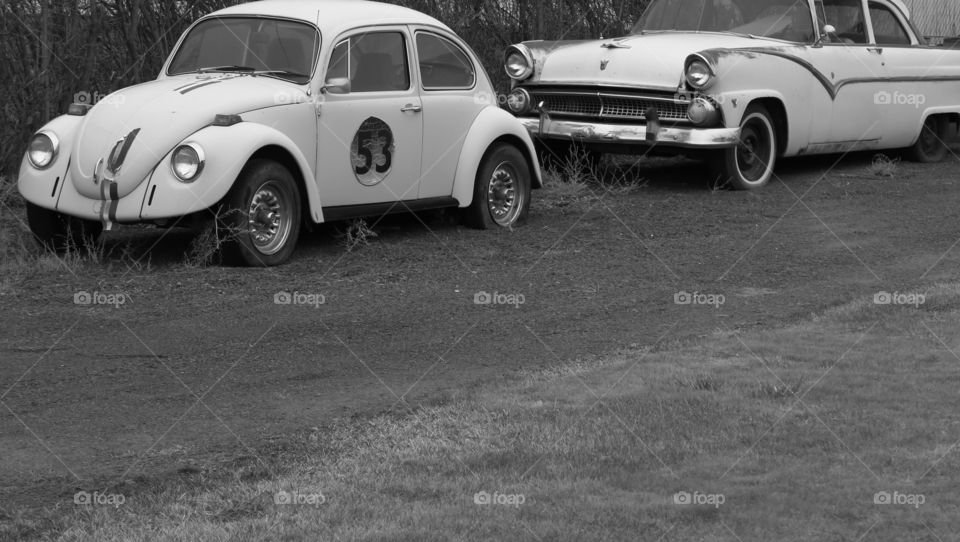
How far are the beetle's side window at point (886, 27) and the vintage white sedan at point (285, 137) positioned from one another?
5181 mm

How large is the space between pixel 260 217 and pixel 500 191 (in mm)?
2427

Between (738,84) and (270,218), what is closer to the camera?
(270,218)

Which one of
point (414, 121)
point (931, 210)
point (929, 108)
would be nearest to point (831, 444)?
point (414, 121)

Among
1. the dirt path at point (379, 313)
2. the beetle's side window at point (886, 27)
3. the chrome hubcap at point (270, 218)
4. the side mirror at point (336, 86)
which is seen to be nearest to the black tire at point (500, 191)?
the dirt path at point (379, 313)

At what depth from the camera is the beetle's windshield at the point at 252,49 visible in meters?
9.20

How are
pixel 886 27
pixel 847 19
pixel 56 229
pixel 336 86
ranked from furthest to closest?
pixel 886 27 < pixel 847 19 < pixel 336 86 < pixel 56 229

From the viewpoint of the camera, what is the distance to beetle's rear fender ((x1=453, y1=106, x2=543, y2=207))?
10078 mm

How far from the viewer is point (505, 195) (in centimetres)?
1060

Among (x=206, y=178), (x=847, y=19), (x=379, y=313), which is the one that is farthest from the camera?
(x=847, y=19)

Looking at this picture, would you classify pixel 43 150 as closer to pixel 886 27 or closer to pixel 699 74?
pixel 699 74

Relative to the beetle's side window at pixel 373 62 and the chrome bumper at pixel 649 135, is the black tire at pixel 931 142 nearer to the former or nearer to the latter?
the chrome bumper at pixel 649 135

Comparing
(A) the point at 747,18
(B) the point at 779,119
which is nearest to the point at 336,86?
(B) the point at 779,119

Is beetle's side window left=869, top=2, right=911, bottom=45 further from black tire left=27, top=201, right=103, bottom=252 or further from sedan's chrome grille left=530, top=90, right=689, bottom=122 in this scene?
black tire left=27, top=201, right=103, bottom=252

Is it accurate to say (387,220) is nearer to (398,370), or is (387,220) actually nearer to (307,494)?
(398,370)
